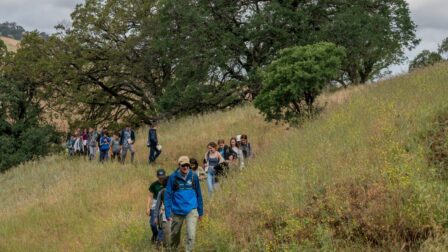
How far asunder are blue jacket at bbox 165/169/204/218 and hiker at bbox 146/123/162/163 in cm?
919

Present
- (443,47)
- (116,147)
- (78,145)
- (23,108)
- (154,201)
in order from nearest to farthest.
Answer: (154,201)
(116,147)
(78,145)
(23,108)
(443,47)

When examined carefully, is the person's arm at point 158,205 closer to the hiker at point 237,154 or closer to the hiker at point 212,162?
the hiker at point 212,162

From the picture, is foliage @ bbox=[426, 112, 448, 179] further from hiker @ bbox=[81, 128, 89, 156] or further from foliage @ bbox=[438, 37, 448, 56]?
foliage @ bbox=[438, 37, 448, 56]

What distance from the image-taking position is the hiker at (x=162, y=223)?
820 centimetres

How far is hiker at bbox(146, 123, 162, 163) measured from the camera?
663 inches

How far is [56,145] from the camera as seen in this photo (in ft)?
102

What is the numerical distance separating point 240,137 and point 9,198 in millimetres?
9789

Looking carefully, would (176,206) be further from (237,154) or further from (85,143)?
(85,143)

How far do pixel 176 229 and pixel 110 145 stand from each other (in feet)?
38.3

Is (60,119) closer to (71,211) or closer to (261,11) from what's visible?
(261,11)

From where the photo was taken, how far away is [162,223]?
27.5 feet

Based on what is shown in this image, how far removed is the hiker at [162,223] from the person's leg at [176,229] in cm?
9

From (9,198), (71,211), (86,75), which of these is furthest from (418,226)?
(86,75)

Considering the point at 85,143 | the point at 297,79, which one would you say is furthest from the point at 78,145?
the point at 297,79
